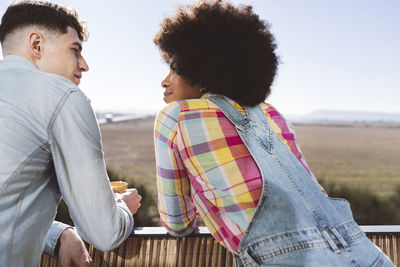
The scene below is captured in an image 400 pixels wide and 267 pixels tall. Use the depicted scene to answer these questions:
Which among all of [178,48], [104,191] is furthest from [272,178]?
[178,48]

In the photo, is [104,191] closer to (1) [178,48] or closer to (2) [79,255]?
(2) [79,255]

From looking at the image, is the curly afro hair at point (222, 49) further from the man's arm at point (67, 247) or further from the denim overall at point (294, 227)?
the man's arm at point (67, 247)

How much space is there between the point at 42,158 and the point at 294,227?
0.69m

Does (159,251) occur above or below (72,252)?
below

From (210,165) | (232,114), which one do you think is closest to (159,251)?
(210,165)

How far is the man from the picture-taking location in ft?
2.84

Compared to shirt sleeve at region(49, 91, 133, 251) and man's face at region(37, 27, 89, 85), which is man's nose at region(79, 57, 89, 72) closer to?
man's face at region(37, 27, 89, 85)

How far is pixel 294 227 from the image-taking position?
98cm

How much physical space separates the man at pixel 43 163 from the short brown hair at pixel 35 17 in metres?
0.20

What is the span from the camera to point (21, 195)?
89cm

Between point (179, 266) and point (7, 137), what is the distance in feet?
3.07

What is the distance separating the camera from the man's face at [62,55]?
1091 mm

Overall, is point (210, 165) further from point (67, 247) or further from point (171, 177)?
point (67, 247)

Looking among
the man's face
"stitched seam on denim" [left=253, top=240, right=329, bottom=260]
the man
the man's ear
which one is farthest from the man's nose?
"stitched seam on denim" [left=253, top=240, right=329, bottom=260]
